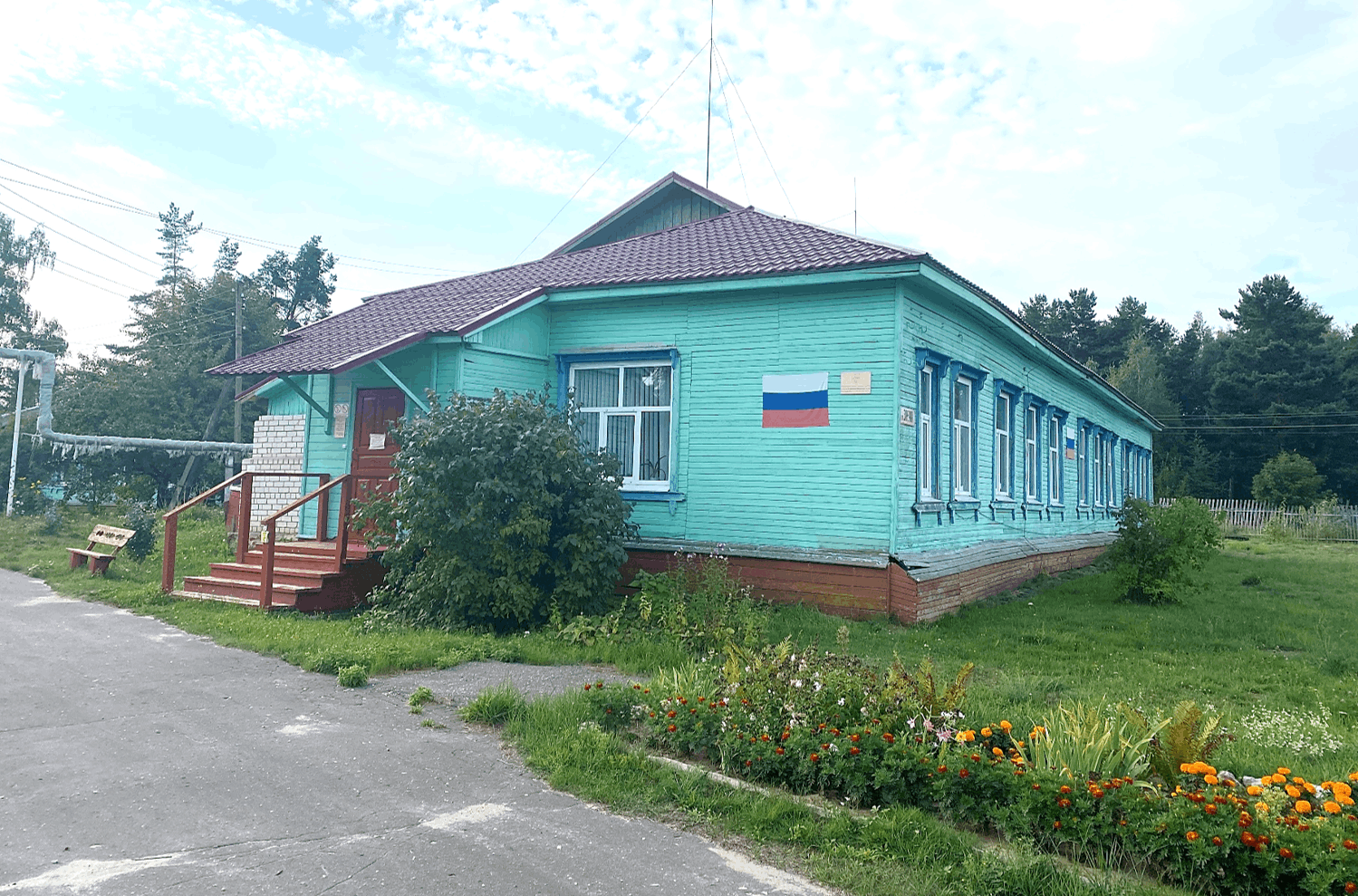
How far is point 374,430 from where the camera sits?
13156mm

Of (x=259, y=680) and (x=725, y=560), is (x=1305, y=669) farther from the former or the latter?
(x=259, y=680)

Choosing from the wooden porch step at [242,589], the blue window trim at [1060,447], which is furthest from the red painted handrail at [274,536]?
the blue window trim at [1060,447]

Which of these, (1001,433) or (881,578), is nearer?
(881,578)

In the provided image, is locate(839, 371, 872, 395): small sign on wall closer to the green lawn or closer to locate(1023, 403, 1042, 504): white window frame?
the green lawn

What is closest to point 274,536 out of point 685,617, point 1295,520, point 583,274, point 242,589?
point 242,589

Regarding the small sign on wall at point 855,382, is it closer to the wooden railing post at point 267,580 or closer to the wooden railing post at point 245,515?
the wooden railing post at point 267,580

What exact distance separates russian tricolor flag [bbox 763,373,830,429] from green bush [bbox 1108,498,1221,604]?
5532 millimetres

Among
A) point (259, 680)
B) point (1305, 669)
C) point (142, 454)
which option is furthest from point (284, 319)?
point (1305, 669)

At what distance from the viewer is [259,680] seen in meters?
7.52

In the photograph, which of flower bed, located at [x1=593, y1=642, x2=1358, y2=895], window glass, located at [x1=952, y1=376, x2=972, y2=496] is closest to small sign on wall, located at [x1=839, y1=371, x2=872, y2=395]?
window glass, located at [x1=952, y1=376, x2=972, y2=496]

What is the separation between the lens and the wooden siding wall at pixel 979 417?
11461 millimetres

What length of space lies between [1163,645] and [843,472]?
3914 mm

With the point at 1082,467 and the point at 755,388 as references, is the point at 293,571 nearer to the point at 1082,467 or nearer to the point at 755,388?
the point at 755,388

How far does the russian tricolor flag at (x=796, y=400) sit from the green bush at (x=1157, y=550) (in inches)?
218
